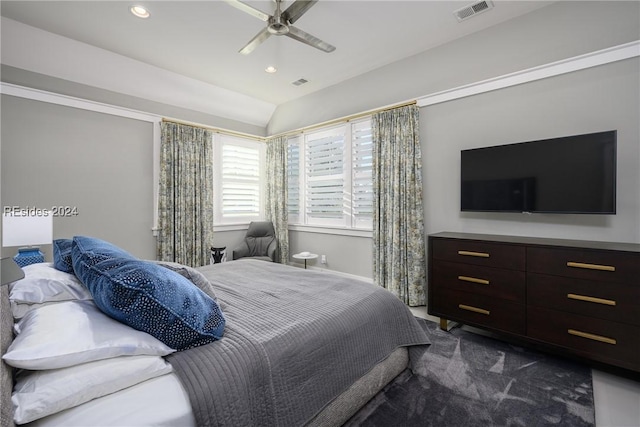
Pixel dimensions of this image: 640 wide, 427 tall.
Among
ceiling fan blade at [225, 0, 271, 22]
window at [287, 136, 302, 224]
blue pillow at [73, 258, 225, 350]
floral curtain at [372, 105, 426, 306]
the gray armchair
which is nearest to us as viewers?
blue pillow at [73, 258, 225, 350]

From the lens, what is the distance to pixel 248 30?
302 cm

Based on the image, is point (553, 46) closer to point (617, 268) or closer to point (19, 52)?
point (617, 268)

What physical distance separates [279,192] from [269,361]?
4020 millimetres

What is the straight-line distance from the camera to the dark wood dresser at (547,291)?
1949 mm

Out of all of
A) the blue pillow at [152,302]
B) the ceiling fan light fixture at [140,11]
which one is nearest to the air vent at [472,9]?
the ceiling fan light fixture at [140,11]

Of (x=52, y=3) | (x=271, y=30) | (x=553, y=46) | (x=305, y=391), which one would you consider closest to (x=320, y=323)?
(x=305, y=391)

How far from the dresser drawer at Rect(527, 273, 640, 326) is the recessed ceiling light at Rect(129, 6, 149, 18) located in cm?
413

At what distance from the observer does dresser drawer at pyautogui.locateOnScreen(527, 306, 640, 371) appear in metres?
1.93

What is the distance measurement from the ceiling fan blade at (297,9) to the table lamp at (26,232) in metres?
2.89

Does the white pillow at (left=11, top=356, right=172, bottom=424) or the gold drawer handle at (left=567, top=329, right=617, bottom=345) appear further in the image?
the gold drawer handle at (left=567, top=329, right=617, bottom=345)

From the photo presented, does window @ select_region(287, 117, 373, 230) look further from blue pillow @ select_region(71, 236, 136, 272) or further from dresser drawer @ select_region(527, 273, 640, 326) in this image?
blue pillow @ select_region(71, 236, 136, 272)

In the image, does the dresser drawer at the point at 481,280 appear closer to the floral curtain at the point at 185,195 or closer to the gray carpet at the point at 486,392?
the gray carpet at the point at 486,392

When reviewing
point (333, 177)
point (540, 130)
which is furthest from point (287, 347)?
point (333, 177)

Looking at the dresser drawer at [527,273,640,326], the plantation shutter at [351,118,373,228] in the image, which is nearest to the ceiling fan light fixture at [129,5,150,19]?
the plantation shutter at [351,118,373,228]
